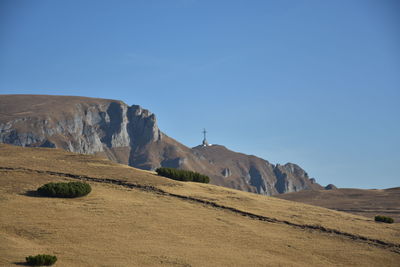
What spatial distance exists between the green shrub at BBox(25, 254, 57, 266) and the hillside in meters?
53.8

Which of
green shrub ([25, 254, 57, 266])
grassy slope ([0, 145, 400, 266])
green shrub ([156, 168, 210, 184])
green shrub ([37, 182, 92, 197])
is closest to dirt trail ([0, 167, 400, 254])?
grassy slope ([0, 145, 400, 266])

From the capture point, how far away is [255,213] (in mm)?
41875

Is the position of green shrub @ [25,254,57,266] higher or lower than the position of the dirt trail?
lower

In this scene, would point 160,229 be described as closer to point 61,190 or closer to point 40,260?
point 61,190

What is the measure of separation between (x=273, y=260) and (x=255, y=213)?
1079 centimetres

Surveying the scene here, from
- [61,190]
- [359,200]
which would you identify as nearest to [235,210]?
[61,190]

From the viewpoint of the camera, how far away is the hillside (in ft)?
256

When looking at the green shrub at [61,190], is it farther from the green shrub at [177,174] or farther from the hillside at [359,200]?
the hillside at [359,200]

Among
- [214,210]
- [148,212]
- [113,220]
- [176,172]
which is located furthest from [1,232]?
[176,172]

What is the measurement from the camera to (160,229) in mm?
34750

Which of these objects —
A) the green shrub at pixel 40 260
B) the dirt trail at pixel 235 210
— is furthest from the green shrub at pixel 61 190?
the green shrub at pixel 40 260

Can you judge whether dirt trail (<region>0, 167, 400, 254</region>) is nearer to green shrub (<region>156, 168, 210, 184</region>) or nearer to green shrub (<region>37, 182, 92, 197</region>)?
green shrub (<region>37, 182, 92, 197</region>)

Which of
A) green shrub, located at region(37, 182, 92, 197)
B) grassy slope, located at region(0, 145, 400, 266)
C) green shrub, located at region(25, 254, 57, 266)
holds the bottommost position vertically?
green shrub, located at region(25, 254, 57, 266)

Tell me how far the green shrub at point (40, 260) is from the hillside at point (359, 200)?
53.8m
